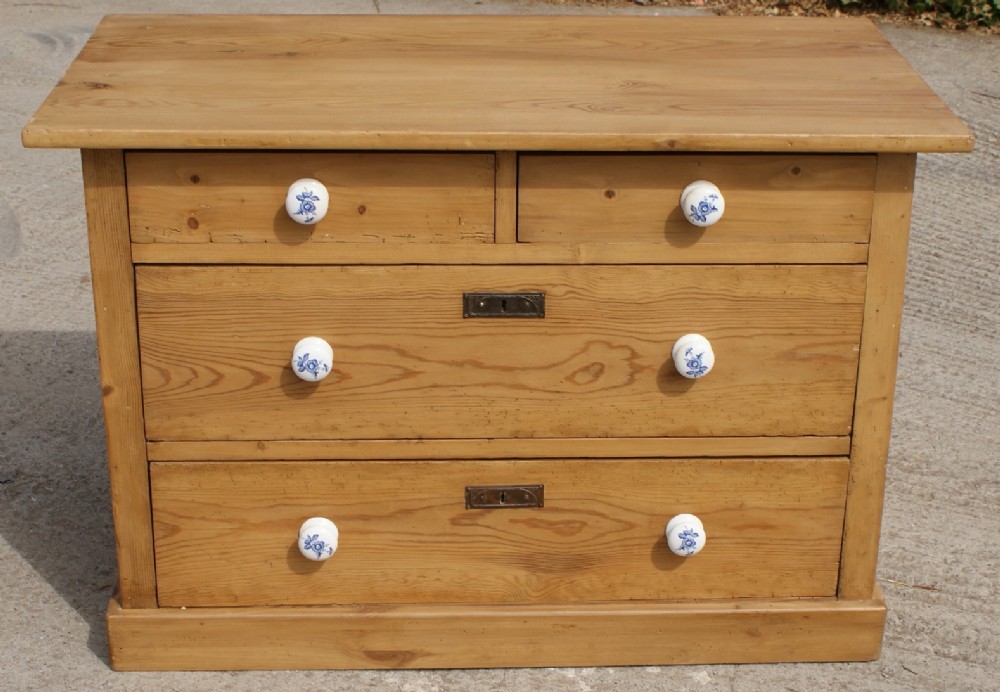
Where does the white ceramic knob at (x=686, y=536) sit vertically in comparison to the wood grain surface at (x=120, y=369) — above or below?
below

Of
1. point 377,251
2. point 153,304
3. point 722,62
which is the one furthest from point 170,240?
point 722,62

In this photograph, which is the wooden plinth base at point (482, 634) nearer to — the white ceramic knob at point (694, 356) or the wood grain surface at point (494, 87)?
the white ceramic knob at point (694, 356)

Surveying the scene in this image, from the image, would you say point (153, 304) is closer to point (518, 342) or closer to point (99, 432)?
point (518, 342)

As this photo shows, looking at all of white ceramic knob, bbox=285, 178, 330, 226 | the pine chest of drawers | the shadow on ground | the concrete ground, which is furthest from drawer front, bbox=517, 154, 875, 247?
the shadow on ground

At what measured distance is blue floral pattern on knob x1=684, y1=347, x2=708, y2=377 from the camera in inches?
93.9

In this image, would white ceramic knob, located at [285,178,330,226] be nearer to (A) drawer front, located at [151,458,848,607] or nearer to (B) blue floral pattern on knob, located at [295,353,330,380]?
(B) blue floral pattern on knob, located at [295,353,330,380]

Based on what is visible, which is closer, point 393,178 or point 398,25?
point 393,178

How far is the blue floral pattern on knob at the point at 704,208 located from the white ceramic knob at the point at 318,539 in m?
0.80

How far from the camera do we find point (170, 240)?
2322 mm

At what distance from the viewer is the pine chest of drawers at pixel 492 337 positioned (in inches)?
90.4

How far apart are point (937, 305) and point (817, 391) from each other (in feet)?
5.53

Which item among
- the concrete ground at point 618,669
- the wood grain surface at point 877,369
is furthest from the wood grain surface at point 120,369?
the wood grain surface at point 877,369

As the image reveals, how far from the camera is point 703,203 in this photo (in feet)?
7.52

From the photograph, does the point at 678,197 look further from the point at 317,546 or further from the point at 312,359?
the point at 317,546
